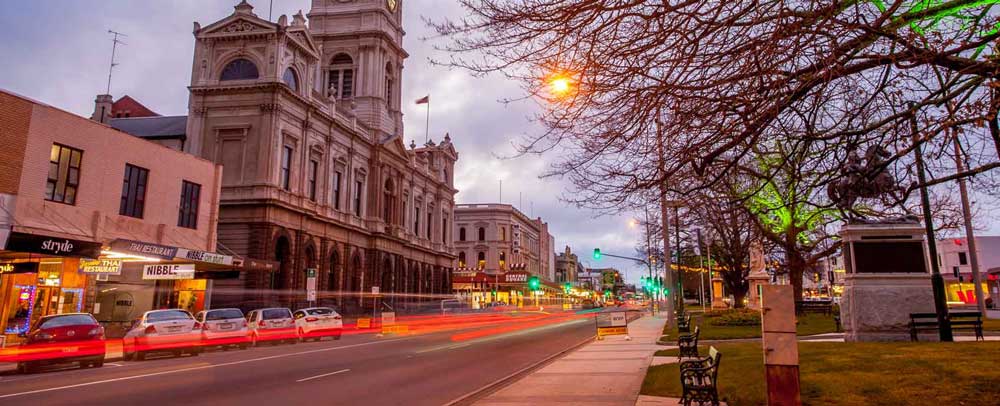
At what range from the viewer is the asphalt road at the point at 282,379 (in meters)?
11.7

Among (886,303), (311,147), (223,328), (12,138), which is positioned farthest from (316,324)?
(886,303)

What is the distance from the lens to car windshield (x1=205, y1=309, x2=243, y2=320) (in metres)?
24.4

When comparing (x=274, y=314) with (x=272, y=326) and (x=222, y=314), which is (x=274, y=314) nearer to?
(x=272, y=326)

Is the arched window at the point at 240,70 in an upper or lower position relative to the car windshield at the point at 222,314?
upper

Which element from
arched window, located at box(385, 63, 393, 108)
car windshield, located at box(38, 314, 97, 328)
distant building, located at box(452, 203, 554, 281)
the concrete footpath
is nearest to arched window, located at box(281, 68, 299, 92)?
arched window, located at box(385, 63, 393, 108)

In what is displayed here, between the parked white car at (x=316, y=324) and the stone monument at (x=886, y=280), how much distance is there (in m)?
23.5

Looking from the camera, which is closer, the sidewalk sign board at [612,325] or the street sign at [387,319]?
the sidewalk sign board at [612,325]

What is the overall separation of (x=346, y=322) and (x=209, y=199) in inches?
644

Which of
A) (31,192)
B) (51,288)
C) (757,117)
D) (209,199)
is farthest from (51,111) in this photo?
(757,117)

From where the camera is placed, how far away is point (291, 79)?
48.3 m

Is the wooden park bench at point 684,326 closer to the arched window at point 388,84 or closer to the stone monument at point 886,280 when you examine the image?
the stone monument at point 886,280

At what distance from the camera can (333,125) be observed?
52.5 meters

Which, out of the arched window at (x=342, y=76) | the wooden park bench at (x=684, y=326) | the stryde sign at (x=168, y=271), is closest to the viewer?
the wooden park bench at (x=684, y=326)

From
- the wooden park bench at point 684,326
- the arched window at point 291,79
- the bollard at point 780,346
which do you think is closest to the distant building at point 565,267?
the arched window at point 291,79
